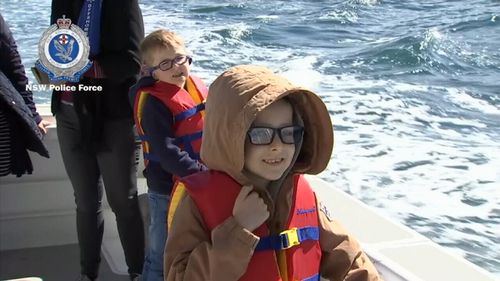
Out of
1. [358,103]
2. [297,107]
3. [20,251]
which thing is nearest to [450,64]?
[358,103]

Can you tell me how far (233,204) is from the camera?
1.29 m

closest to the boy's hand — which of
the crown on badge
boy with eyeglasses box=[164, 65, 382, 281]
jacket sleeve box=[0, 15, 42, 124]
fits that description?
boy with eyeglasses box=[164, 65, 382, 281]

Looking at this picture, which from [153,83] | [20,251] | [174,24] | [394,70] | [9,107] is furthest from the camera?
[174,24]

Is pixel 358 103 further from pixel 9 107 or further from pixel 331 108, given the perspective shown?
pixel 9 107

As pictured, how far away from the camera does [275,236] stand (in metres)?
1.29

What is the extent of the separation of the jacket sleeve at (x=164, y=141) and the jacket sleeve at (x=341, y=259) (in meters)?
0.64

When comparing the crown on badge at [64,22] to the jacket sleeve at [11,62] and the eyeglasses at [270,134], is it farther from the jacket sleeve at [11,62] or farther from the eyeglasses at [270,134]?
the eyeglasses at [270,134]

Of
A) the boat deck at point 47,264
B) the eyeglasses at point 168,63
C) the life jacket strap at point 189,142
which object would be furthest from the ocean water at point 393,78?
the eyeglasses at point 168,63

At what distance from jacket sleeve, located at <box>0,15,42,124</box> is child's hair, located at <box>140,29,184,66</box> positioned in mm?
482

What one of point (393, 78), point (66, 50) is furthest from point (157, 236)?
point (393, 78)

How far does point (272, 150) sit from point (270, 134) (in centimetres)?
3

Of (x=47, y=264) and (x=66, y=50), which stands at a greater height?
(x=66, y=50)

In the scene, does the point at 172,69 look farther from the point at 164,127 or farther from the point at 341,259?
the point at 341,259

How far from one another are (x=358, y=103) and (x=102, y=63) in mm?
5043
